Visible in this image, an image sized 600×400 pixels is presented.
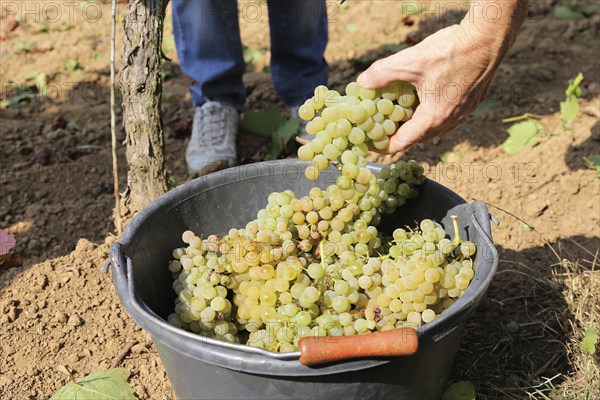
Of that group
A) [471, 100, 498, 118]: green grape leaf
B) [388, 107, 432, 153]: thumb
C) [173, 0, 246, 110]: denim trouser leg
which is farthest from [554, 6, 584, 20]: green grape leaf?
[388, 107, 432, 153]: thumb

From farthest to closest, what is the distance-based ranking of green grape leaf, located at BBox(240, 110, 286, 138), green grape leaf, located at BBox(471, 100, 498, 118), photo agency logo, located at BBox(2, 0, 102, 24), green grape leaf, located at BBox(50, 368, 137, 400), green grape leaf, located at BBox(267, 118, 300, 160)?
photo agency logo, located at BBox(2, 0, 102, 24) → green grape leaf, located at BBox(471, 100, 498, 118) → green grape leaf, located at BBox(240, 110, 286, 138) → green grape leaf, located at BBox(267, 118, 300, 160) → green grape leaf, located at BBox(50, 368, 137, 400)

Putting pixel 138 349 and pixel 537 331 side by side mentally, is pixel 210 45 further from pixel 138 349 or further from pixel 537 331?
pixel 537 331

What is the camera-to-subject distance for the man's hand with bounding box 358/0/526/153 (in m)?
1.67

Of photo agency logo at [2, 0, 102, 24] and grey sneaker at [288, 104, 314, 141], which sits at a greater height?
photo agency logo at [2, 0, 102, 24]

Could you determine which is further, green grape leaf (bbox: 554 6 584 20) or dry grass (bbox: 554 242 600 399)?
green grape leaf (bbox: 554 6 584 20)

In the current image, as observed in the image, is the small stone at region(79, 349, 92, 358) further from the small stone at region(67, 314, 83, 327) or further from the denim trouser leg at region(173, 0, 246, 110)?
the denim trouser leg at region(173, 0, 246, 110)

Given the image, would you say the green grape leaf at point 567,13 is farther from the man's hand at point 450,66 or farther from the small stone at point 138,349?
the small stone at point 138,349

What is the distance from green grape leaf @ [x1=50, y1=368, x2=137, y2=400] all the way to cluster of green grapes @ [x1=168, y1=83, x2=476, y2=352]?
0.41 m

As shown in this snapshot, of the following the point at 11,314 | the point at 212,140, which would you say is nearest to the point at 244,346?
the point at 11,314

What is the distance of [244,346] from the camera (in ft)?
4.73

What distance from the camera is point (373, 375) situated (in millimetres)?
1544

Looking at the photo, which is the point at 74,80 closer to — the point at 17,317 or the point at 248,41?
the point at 248,41

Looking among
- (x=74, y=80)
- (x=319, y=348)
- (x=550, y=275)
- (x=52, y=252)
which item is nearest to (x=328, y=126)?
(x=319, y=348)

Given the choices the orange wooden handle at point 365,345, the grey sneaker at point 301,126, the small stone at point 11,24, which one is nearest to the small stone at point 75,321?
the orange wooden handle at point 365,345
